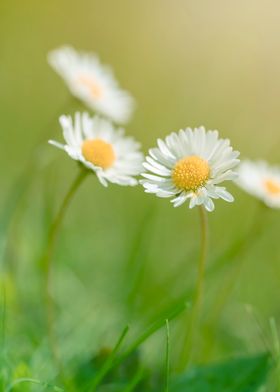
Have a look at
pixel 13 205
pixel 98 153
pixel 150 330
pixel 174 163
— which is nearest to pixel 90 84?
pixel 13 205

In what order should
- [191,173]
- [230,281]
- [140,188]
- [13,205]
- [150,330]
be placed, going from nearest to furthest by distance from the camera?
1. [150,330]
2. [191,173]
3. [230,281]
4. [13,205]
5. [140,188]

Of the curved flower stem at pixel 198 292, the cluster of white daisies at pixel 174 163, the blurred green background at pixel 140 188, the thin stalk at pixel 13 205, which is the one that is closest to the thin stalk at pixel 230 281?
the blurred green background at pixel 140 188

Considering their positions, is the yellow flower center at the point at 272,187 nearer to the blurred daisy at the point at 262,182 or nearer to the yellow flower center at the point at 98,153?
the blurred daisy at the point at 262,182

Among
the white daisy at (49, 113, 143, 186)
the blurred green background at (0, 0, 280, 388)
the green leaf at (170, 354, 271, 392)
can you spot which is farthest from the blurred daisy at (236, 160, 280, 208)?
the green leaf at (170, 354, 271, 392)

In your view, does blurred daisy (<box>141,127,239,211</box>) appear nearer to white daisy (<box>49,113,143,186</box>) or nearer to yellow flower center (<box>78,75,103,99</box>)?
white daisy (<box>49,113,143,186</box>)

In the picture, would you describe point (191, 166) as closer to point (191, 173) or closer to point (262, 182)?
point (191, 173)

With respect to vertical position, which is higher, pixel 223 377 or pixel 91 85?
pixel 91 85
